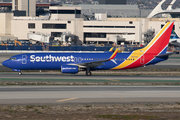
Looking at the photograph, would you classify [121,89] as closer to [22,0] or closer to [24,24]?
[24,24]

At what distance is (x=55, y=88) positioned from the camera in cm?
3819

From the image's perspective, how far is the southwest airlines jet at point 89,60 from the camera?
50969 millimetres

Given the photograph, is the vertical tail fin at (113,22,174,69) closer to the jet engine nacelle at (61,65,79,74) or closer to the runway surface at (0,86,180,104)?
the jet engine nacelle at (61,65,79,74)

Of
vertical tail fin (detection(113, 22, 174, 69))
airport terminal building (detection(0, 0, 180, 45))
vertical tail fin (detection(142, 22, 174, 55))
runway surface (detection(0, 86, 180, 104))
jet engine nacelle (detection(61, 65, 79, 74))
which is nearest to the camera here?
runway surface (detection(0, 86, 180, 104))

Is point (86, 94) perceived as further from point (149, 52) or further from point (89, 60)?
point (149, 52)

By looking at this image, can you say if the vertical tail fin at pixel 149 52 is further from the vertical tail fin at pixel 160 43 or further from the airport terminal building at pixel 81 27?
the airport terminal building at pixel 81 27

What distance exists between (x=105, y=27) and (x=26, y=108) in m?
120

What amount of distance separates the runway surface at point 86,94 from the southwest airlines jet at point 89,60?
12510 millimetres

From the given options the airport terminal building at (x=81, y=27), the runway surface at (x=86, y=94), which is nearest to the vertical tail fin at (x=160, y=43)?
the runway surface at (x=86, y=94)

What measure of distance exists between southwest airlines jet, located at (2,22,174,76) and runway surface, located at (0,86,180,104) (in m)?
12.5

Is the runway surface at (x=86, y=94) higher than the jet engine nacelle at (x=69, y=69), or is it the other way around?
the jet engine nacelle at (x=69, y=69)

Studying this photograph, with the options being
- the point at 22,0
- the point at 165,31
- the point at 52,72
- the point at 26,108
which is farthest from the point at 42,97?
the point at 22,0

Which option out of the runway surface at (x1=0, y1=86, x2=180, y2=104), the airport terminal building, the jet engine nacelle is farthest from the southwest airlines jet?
the airport terminal building

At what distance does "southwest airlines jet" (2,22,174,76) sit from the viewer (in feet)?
167
